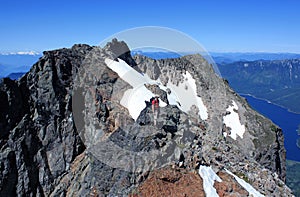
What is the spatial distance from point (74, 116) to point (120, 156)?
12.0m

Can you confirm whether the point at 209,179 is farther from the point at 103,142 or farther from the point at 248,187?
the point at 103,142

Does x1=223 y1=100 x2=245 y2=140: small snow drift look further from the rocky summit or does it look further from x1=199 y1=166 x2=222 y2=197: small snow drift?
x1=199 y1=166 x2=222 y2=197: small snow drift

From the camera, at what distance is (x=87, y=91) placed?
110 feet

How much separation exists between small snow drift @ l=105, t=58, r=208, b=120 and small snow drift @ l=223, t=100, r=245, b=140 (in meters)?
4.12

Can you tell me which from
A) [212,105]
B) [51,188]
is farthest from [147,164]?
[212,105]

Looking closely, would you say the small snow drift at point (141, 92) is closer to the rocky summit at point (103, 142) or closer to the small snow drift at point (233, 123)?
the rocky summit at point (103, 142)

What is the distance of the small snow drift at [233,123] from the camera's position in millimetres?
54375

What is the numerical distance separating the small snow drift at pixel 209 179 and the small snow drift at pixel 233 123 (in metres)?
33.2

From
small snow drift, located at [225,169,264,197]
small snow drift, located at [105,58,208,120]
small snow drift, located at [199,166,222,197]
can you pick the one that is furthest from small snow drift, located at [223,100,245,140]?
small snow drift, located at [199,166,222,197]

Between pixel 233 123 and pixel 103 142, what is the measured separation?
3753 centimetres

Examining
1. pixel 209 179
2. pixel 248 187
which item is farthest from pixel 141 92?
pixel 248 187

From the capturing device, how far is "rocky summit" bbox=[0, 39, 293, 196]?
66.0 feet

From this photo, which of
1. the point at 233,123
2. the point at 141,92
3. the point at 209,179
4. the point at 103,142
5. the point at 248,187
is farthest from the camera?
the point at 233,123

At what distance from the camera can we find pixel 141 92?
41.0 metres
